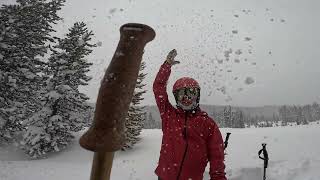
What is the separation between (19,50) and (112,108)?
20067 mm

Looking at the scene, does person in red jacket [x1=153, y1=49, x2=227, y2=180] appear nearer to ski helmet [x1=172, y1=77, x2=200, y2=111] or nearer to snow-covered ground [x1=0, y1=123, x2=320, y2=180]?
ski helmet [x1=172, y1=77, x2=200, y2=111]

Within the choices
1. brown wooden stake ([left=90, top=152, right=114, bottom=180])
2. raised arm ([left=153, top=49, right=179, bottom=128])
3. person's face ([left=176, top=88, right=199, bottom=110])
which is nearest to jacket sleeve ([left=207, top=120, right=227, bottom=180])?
person's face ([left=176, top=88, right=199, bottom=110])

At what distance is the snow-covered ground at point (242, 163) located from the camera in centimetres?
1328

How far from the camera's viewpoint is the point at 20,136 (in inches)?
1048

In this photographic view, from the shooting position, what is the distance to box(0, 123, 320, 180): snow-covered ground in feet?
43.6

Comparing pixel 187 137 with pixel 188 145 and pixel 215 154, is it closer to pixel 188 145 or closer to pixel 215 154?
pixel 188 145

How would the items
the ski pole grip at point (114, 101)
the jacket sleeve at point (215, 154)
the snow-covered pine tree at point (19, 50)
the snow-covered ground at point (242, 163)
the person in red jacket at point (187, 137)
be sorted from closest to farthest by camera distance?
the ski pole grip at point (114, 101)
the jacket sleeve at point (215, 154)
the person in red jacket at point (187, 137)
the snow-covered ground at point (242, 163)
the snow-covered pine tree at point (19, 50)

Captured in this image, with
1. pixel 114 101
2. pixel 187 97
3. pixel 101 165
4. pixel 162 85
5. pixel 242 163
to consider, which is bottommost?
pixel 242 163

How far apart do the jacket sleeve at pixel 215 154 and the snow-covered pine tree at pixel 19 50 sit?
16.6 meters

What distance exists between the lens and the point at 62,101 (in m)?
22.9

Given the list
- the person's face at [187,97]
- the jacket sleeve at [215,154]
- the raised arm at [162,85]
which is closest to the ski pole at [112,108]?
the jacket sleeve at [215,154]

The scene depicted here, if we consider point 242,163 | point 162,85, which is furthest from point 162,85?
point 242,163

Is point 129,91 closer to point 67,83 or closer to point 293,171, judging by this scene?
point 293,171

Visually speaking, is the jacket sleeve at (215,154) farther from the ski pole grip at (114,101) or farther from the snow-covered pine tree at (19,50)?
the snow-covered pine tree at (19,50)
